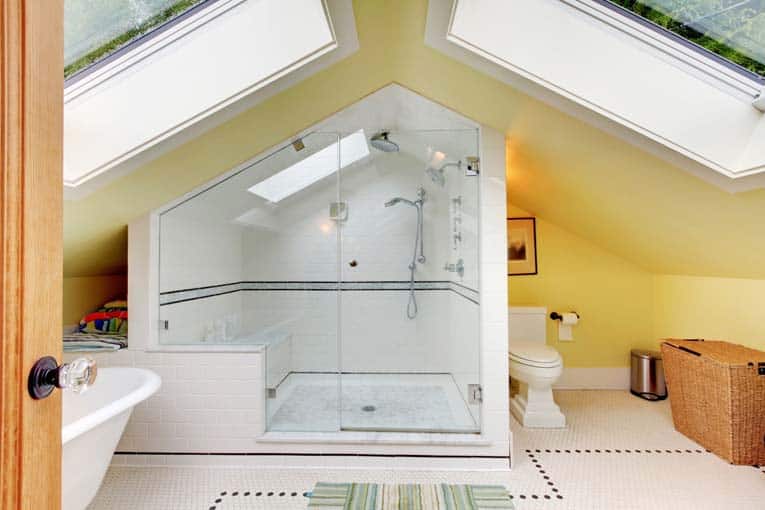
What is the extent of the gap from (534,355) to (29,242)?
2.89m

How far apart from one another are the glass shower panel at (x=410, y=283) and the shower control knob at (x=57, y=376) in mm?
1984

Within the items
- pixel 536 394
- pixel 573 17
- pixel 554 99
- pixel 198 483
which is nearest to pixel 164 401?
pixel 198 483

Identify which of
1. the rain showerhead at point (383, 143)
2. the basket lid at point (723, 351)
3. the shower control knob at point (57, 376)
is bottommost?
the basket lid at point (723, 351)

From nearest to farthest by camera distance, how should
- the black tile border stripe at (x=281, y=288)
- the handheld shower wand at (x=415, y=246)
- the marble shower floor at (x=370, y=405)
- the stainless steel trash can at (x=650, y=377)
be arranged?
the marble shower floor at (x=370, y=405), the black tile border stripe at (x=281, y=288), the handheld shower wand at (x=415, y=246), the stainless steel trash can at (x=650, y=377)

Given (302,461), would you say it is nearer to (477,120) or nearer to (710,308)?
(477,120)

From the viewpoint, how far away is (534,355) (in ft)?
9.65

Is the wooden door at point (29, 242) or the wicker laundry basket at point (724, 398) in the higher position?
the wooden door at point (29, 242)

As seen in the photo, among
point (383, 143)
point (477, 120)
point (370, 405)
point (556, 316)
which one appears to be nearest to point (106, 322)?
point (370, 405)

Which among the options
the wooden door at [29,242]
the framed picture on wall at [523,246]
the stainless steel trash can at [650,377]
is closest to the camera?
the wooden door at [29,242]

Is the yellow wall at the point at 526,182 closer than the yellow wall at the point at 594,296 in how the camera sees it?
Yes

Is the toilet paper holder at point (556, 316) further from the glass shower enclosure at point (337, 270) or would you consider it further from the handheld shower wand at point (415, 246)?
the handheld shower wand at point (415, 246)

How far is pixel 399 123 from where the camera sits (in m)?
2.60

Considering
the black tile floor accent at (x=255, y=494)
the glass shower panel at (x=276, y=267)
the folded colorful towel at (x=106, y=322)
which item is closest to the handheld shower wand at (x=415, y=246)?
the glass shower panel at (x=276, y=267)

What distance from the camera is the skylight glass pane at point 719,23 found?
1.42m
